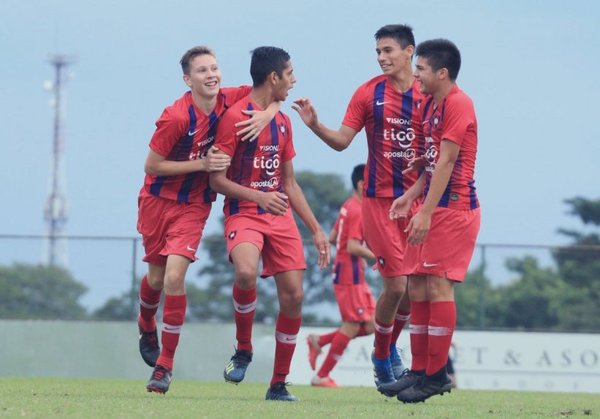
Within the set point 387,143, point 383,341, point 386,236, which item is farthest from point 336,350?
point 387,143

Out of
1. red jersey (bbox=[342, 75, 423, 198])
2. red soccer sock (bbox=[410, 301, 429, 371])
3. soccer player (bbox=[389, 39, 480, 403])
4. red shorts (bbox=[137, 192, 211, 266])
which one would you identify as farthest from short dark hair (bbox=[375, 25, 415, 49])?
red soccer sock (bbox=[410, 301, 429, 371])

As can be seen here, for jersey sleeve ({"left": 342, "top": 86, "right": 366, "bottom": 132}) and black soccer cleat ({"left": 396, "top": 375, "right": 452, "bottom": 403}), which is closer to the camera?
black soccer cleat ({"left": 396, "top": 375, "right": 452, "bottom": 403})

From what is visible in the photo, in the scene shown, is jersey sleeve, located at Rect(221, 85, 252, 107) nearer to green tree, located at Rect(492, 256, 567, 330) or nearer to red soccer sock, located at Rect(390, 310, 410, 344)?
red soccer sock, located at Rect(390, 310, 410, 344)

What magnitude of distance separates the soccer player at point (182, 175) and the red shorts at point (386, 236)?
4.09 ft

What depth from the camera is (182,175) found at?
33.1 feet

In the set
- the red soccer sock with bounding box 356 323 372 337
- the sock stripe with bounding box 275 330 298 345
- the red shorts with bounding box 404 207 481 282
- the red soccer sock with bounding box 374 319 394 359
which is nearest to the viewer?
the red shorts with bounding box 404 207 481 282

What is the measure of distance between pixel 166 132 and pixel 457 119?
2085 millimetres

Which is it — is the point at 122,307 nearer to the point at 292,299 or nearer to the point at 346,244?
the point at 346,244

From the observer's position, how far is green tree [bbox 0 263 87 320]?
19625mm

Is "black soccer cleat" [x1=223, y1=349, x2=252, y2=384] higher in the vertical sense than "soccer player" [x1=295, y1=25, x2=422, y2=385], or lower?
lower

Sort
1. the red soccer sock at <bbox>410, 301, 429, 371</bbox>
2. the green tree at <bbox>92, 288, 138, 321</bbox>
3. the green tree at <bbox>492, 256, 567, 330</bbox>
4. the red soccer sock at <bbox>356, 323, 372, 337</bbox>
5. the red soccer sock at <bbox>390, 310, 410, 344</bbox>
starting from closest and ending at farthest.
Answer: the red soccer sock at <bbox>410, 301, 429, 371</bbox>, the red soccer sock at <bbox>390, 310, 410, 344</bbox>, the red soccer sock at <bbox>356, 323, 372, 337</bbox>, the green tree at <bbox>92, 288, 138, 321</bbox>, the green tree at <bbox>492, 256, 567, 330</bbox>

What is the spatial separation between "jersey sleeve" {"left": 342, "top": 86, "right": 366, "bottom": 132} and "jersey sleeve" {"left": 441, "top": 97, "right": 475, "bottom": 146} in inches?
54.0

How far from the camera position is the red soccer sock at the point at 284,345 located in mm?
9789

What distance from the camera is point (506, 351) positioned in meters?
18.9
